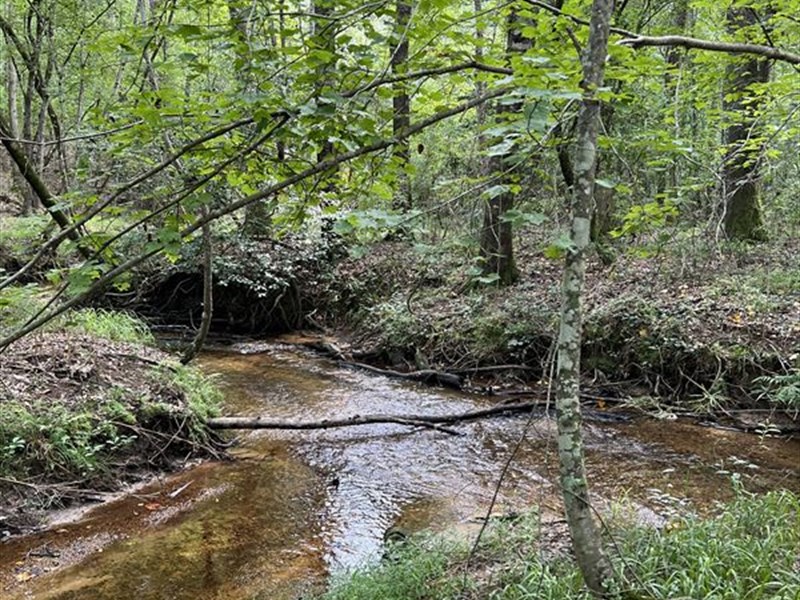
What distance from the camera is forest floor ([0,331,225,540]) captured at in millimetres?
5582

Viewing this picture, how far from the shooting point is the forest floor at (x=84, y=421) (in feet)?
18.3

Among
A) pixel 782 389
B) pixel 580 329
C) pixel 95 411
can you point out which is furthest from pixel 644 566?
pixel 95 411

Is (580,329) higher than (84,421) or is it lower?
higher

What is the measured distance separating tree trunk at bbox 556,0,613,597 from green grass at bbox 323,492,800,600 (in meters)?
0.20

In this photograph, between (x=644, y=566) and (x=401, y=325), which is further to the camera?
(x=401, y=325)

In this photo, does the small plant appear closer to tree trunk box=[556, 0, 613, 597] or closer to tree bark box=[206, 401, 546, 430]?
tree bark box=[206, 401, 546, 430]

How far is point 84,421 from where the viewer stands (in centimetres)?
612

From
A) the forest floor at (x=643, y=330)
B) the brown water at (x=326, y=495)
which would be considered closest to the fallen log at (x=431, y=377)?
the forest floor at (x=643, y=330)

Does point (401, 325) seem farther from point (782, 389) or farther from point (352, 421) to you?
point (782, 389)

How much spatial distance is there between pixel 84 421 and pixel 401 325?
20.0 feet

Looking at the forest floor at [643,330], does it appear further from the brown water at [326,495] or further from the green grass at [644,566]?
the green grass at [644,566]

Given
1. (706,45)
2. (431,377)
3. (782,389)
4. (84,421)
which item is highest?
(706,45)

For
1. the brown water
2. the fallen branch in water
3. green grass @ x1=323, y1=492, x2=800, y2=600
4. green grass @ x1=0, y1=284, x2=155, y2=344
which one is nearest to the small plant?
the brown water

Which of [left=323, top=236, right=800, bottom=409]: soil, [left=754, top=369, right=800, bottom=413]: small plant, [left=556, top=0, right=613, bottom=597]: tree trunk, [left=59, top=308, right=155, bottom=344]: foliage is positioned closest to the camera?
[left=556, top=0, right=613, bottom=597]: tree trunk
